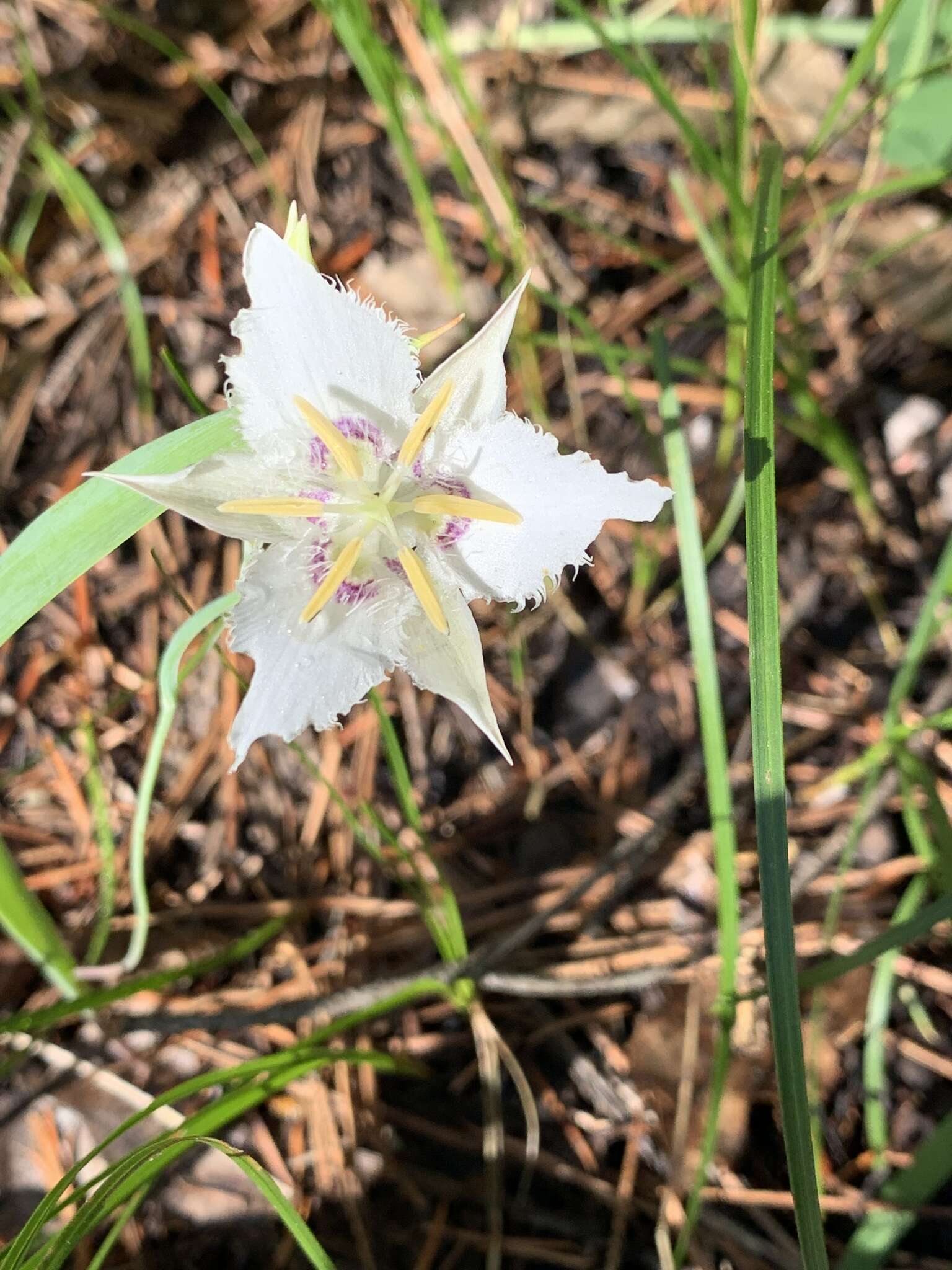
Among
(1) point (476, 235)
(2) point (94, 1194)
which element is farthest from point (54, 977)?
(1) point (476, 235)

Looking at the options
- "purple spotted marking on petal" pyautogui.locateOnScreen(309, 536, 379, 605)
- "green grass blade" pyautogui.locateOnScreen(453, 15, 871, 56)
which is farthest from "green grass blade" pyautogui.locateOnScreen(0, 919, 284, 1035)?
"green grass blade" pyautogui.locateOnScreen(453, 15, 871, 56)

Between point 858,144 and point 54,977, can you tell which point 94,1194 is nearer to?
point 54,977

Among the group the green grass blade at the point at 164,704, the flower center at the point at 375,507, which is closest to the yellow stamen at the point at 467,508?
the flower center at the point at 375,507

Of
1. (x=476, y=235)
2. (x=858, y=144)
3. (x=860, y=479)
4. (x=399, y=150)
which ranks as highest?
(x=858, y=144)

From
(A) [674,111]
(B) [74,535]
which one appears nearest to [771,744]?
(B) [74,535]

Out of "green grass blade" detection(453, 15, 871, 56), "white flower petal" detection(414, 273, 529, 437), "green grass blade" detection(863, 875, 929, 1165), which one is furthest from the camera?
"green grass blade" detection(453, 15, 871, 56)

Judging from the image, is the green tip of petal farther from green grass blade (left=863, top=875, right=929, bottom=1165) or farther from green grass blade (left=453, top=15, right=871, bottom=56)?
green grass blade (left=863, top=875, right=929, bottom=1165)

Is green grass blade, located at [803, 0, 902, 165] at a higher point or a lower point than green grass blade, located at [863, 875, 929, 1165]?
higher
